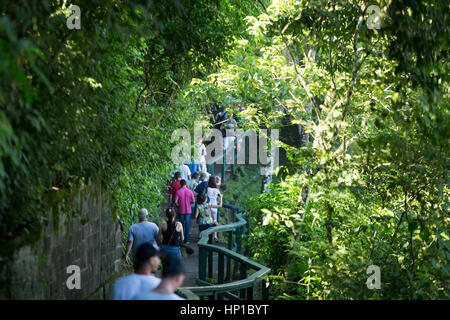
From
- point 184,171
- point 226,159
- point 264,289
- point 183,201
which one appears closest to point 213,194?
point 183,201

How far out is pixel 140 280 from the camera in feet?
15.4

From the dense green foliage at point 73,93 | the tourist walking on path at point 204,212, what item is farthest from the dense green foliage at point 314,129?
the tourist walking on path at point 204,212

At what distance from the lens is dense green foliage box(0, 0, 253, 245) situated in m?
3.97

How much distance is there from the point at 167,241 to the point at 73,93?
4.41 m

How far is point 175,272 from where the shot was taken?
4.32m

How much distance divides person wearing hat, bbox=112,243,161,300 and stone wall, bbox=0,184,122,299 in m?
1.20

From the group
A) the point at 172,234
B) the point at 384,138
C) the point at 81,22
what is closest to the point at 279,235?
the point at 172,234

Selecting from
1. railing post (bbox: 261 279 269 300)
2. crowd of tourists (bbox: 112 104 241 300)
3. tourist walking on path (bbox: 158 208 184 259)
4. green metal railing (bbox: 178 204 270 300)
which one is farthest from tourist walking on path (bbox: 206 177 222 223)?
railing post (bbox: 261 279 269 300)

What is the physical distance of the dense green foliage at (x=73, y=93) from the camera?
397cm

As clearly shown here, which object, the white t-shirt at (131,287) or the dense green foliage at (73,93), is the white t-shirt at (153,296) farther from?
the dense green foliage at (73,93)

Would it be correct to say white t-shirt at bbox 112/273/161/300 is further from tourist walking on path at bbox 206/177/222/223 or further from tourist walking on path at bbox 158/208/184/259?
tourist walking on path at bbox 206/177/222/223

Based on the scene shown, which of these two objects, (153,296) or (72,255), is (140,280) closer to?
(153,296)

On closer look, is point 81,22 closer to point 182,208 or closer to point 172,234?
point 172,234
